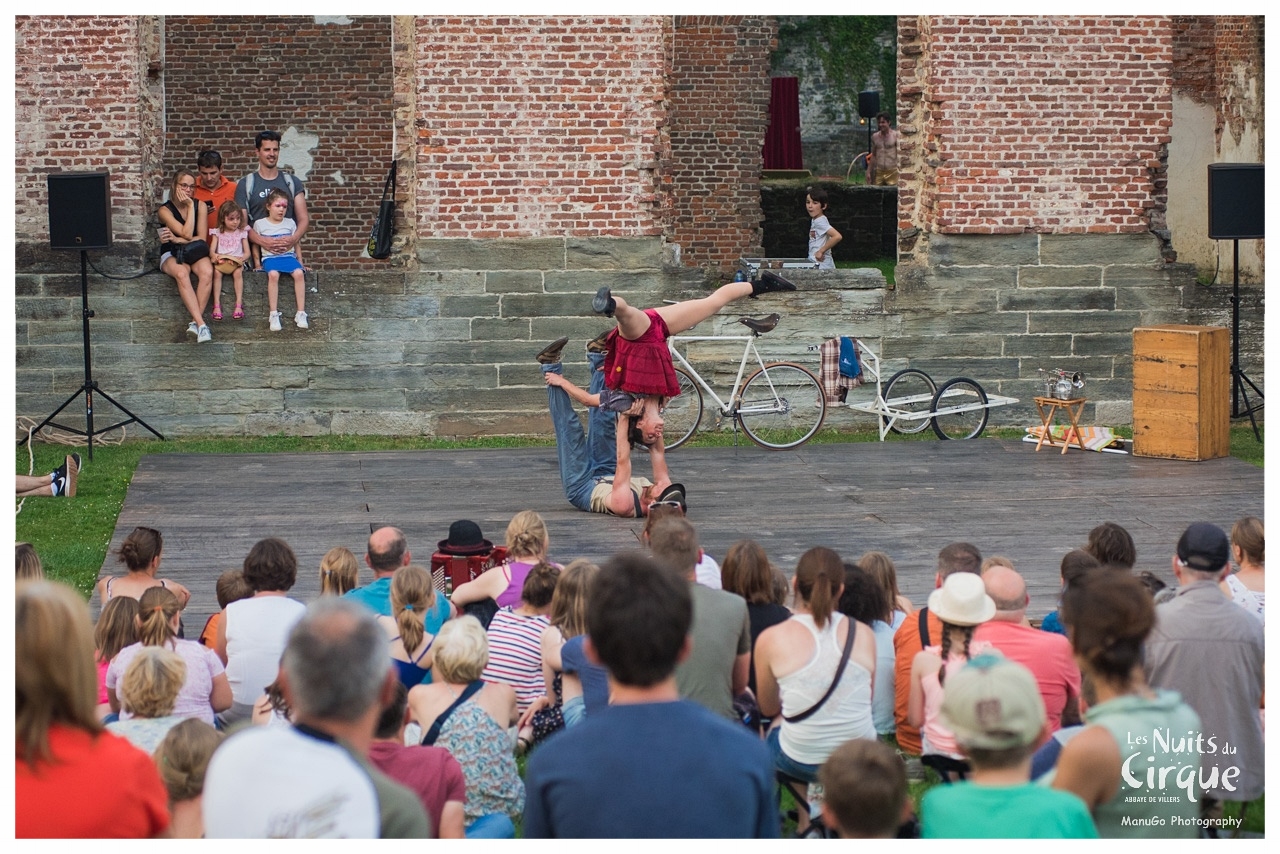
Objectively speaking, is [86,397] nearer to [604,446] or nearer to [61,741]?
[604,446]

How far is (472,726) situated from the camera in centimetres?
452

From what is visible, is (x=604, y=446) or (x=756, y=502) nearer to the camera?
(x=604, y=446)

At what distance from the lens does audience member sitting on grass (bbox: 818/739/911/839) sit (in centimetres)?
322

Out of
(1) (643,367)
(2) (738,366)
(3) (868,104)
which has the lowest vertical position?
(2) (738,366)

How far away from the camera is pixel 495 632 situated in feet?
17.9

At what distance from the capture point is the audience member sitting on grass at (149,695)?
14.5 ft

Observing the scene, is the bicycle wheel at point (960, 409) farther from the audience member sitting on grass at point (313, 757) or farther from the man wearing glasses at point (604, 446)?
the audience member sitting on grass at point (313, 757)

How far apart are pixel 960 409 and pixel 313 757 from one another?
10.4m

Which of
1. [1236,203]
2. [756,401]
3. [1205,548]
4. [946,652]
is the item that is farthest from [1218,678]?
[1236,203]

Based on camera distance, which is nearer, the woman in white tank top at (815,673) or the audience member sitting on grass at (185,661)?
the woman in white tank top at (815,673)

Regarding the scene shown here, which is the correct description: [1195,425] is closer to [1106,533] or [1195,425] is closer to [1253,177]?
[1253,177]

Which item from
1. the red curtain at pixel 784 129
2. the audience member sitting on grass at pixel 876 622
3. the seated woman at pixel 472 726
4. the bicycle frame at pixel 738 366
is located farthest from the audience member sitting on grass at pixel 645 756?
the red curtain at pixel 784 129

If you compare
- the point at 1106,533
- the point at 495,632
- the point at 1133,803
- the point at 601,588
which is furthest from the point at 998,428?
the point at 601,588

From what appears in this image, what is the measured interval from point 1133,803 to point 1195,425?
26.1 ft
